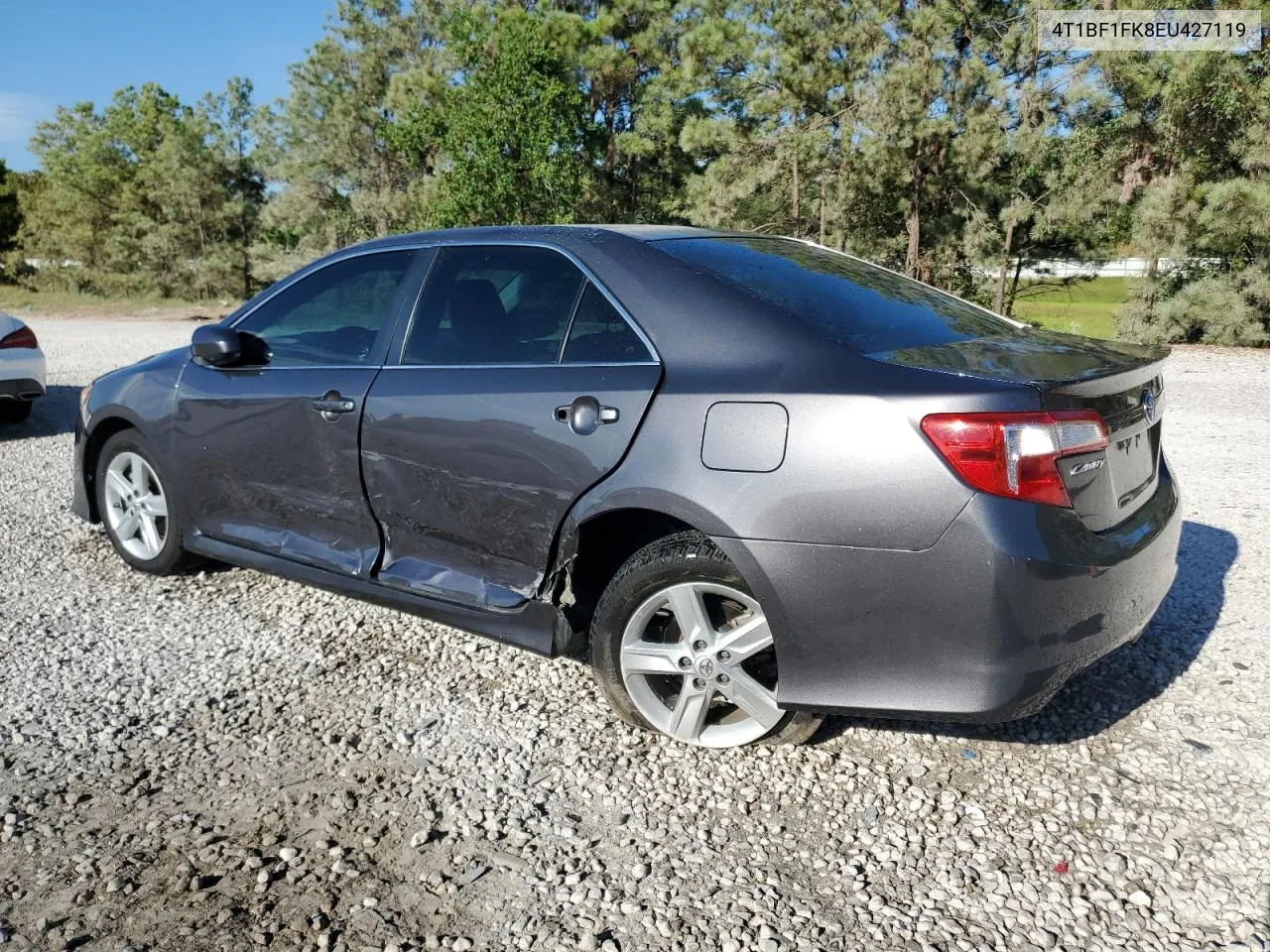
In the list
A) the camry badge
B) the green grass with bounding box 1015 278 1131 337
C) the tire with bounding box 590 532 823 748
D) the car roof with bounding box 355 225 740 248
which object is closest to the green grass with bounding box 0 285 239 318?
the green grass with bounding box 1015 278 1131 337

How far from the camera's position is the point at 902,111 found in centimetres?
1830

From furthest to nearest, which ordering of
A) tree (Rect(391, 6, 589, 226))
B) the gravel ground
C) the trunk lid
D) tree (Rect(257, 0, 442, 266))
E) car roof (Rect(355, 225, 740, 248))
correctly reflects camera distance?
tree (Rect(257, 0, 442, 266))
tree (Rect(391, 6, 589, 226))
car roof (Rect(355, 225, 740, 248))
the trunk lid
the gravel ground

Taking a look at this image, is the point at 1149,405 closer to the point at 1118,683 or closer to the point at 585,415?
the point at 1118,683

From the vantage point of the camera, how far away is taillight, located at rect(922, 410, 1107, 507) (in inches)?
94.8

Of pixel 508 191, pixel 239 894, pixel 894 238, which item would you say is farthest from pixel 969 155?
pixel 239 894

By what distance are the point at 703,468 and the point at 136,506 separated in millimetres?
3262

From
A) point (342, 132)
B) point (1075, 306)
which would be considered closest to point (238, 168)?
point (342, 132)

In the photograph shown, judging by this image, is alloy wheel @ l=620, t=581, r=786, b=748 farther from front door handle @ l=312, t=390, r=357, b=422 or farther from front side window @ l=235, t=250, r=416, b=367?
front side window @ l=235, t=250, r=416, b=367

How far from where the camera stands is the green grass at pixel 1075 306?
2008 cm

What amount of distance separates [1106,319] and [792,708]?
19993mm

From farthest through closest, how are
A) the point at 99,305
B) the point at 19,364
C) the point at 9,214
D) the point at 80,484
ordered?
the point at 9,214
the point at 99,305
the point at 19,364
the point at 80,484

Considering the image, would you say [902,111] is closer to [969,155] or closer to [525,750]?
[969,155]

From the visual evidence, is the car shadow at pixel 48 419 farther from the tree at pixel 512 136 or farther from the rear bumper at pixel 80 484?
the tree at pixel 512 136

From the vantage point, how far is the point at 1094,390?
2.60 metres
